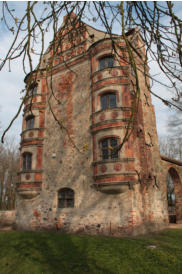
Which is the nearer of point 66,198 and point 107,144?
point 107,144

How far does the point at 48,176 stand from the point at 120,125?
5788mm

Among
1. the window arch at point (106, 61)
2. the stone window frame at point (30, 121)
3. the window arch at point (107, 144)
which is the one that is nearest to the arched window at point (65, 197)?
the window arch at point (107, 144)

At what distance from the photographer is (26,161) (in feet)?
49.0

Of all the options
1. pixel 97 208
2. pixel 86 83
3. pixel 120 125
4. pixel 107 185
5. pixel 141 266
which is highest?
pixel 86 83

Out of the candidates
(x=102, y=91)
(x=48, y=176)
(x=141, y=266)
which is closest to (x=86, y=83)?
(x=102, y=91)

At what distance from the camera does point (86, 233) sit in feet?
37.7

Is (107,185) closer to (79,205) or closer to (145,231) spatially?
(79,205)

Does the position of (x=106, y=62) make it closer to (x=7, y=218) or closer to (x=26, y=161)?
(x=26, y=161)

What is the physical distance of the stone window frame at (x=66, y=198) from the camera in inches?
499

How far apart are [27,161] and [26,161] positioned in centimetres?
8

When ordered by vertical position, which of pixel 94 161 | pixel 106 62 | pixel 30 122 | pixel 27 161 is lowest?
pixel 94 161

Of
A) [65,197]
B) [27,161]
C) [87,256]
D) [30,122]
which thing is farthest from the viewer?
[30,122]

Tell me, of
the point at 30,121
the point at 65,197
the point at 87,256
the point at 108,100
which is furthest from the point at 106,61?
the point at 87,256

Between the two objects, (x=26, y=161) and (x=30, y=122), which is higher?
(x=30, y=122)
